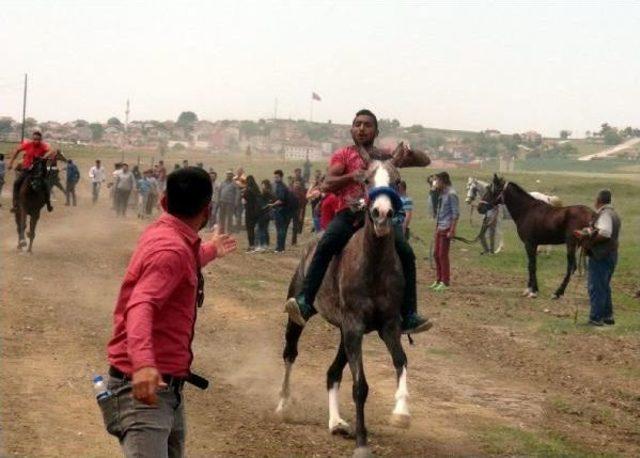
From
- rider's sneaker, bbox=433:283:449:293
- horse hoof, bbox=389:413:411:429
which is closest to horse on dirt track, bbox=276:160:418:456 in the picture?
horse hoof, bbox=389:413:411:429

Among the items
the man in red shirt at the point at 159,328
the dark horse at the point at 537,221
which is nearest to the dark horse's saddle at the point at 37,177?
the dark horse at the point at 537,221

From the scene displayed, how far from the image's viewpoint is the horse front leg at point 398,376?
27.1 feet

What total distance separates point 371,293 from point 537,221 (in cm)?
1332

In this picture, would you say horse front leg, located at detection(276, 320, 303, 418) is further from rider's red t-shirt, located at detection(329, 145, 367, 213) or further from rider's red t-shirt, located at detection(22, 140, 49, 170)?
rider's red t-shirt, located at detection(22, 140, 49, 170)

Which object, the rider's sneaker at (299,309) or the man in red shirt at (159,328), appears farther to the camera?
the rider's sneaker at (299,309)

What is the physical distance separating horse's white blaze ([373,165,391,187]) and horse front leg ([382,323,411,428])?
49.8 inches

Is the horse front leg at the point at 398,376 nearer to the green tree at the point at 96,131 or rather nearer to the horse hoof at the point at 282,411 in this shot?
the horse hoof at the point at 282,411

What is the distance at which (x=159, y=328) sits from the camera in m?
4.91

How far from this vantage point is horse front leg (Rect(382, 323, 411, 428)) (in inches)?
325

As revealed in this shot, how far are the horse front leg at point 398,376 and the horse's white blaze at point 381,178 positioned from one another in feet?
4.15

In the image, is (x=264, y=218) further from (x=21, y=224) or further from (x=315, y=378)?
(x=315, y=378)

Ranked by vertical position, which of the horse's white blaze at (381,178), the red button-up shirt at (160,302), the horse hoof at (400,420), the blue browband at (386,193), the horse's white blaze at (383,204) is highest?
the horse's white blaze at (381,178)

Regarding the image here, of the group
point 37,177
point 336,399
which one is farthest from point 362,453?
point 37,177

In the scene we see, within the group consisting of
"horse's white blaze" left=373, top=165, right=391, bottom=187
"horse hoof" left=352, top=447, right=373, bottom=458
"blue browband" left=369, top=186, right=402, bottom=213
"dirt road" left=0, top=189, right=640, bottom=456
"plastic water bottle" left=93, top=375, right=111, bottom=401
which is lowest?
"dirt road" left=0, top=189, right=640, bottom=456
